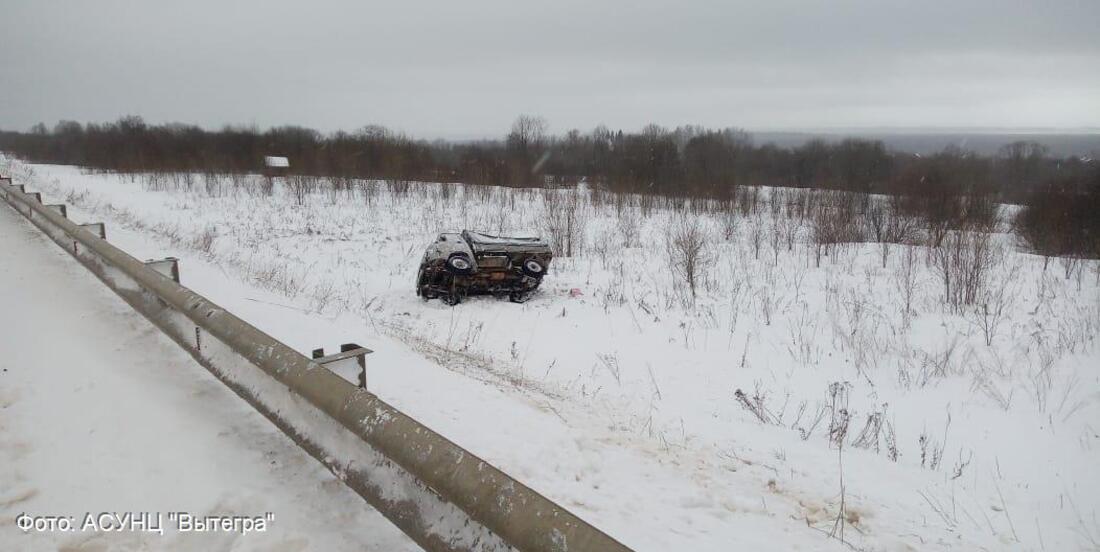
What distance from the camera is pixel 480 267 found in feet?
33.8

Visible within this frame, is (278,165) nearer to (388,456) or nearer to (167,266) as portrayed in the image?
(167,266)

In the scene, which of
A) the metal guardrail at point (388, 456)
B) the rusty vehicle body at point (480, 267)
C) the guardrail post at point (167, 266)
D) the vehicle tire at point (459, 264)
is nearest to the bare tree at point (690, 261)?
the rusty vehicle body at point (480, 267)

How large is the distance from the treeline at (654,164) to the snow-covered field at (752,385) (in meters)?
4.06

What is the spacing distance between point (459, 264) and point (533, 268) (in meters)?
1.35

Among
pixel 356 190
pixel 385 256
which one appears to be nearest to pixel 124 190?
pixel 356 190

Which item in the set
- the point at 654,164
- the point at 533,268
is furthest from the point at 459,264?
the point at 654,164

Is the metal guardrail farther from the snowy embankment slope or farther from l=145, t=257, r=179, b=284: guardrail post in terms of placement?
l=145, t=257, r=179, b=284: guardrail post

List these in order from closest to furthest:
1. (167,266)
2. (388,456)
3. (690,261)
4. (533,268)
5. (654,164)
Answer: (388,456) → (167,266) → (533,268) → (690,261) → (654,164)

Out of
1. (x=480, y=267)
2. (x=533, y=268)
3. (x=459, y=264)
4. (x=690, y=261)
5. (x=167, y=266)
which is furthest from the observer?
(x=690, y=261)

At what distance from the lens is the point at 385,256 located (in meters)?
15.8

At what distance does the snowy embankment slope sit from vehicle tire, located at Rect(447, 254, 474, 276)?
600 centimetres

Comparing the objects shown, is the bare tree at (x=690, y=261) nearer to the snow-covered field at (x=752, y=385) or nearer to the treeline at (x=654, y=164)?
the snow-covered field at (x=752, y=385)

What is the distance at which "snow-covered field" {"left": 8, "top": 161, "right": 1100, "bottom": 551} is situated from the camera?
127 inches

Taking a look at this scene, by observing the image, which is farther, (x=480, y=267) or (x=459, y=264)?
(x=480, y=267)
